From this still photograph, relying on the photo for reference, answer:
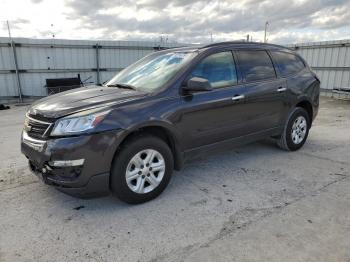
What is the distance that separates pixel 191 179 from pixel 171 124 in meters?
1.02

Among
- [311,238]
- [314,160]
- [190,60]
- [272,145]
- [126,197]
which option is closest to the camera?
[311,238]

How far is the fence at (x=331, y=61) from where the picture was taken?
1260 centimetres

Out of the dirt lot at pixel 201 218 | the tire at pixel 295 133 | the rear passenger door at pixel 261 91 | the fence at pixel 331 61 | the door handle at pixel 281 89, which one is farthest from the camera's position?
the fence at pixel 331 61

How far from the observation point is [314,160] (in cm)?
497

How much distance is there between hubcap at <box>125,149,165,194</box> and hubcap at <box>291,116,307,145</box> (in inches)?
113

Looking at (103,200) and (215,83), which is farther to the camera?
(215,83)

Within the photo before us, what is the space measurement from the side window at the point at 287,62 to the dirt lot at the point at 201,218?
1552mm

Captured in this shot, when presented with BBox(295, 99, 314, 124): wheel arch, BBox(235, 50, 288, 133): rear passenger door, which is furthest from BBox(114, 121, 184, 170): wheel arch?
Result: BBox(295, 99, 314, 124): wheel arch

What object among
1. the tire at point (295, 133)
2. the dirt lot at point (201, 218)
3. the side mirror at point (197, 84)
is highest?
the side mirror at point (197, 84)

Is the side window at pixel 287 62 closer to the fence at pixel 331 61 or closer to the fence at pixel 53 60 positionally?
the fence at pixel 331 61

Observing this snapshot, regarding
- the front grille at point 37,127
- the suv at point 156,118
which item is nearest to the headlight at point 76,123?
the suv at point 156,118

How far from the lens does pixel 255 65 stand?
4645 millimetres

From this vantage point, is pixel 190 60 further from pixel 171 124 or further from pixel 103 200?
pixel 103 200

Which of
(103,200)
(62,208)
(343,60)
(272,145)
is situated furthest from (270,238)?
(343,60)
